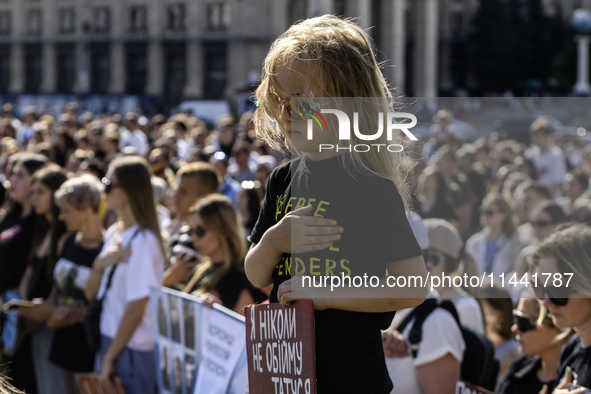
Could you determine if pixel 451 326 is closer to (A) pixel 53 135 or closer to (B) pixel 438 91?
(A) pixel 53 135

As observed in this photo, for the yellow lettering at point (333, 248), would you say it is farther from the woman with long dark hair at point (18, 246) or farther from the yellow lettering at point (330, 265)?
the woman with long dark hair at point (18, 246)

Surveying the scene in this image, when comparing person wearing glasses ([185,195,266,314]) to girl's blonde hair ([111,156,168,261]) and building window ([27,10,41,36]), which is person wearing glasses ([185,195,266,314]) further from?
building window ([27,10,41,36])

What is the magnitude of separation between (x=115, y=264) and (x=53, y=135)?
34.3 ft

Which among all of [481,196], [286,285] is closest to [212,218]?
[286,285]

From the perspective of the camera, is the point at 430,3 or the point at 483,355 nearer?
the point at 483,355

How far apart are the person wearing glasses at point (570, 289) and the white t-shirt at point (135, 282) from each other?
2.78 m

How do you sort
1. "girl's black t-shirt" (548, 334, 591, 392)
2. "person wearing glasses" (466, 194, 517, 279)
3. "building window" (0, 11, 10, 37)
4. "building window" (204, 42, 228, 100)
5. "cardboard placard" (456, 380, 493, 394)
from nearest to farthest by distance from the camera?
1. "girl's black t-shirt" (548, 334, 591, 392)
2. "cardboard placard" (456, 380, 493, 394)
3. "person wearing glasses" (466, 194, 517, 279)
4. "building window" (204, 42, 228, 100)
5. "building window" (0, 11, 10, 37)

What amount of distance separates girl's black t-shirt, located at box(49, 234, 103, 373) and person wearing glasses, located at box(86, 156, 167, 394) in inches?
5.8

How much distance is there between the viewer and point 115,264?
525 centimetres

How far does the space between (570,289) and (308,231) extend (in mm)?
1162

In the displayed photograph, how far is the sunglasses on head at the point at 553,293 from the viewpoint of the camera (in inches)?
116

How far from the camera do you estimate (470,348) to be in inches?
167

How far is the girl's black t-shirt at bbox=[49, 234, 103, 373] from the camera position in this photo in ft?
18.3

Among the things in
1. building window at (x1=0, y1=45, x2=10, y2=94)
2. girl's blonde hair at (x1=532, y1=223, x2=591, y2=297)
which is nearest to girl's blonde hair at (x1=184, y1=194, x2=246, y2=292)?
girl's blonde hair at (x1=532, y1=223, x2=591, y2=297)
